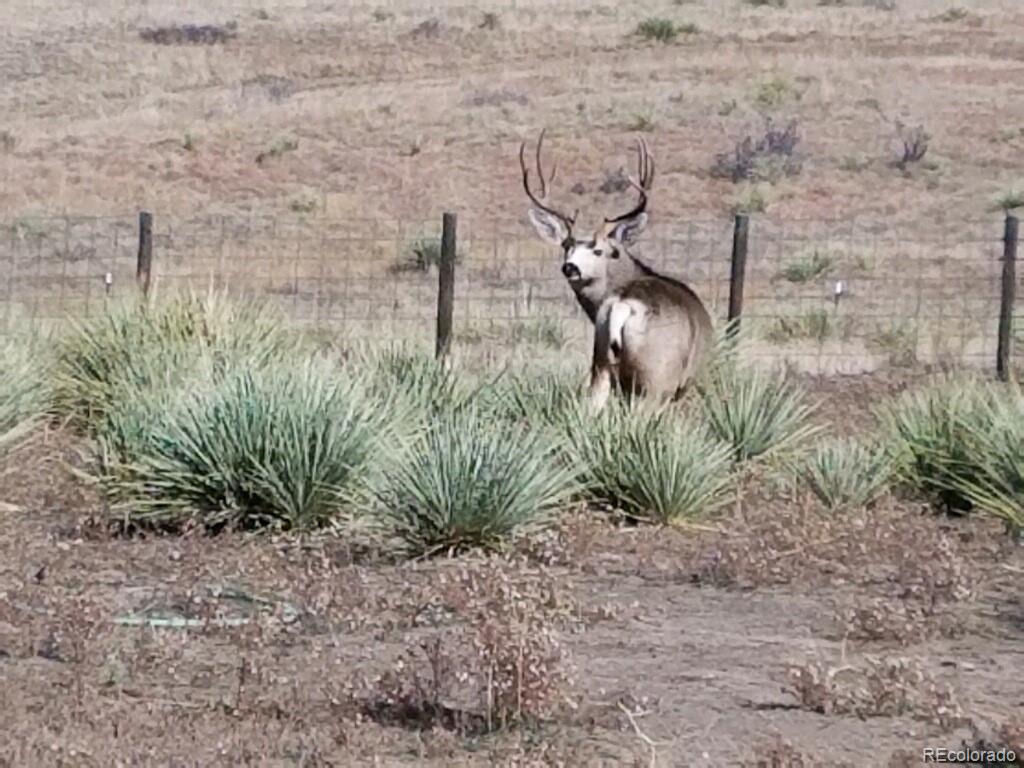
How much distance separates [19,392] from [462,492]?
420 cm

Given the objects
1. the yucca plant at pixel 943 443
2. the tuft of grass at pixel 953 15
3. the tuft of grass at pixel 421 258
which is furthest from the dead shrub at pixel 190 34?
the yucca plant at pixel 943 443

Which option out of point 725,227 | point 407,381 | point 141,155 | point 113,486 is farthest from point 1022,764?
point 141,155

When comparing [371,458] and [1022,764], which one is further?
[371,458]

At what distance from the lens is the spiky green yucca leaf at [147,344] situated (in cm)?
1392

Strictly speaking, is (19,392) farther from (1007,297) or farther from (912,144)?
(912,144)

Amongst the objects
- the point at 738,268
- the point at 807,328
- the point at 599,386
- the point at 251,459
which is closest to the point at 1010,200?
the point at 807,328

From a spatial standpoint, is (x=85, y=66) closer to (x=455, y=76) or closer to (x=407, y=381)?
(x=455, y=76)

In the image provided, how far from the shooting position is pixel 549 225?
13680 millimetres

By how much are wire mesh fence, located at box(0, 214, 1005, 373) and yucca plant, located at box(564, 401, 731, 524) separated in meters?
4.60

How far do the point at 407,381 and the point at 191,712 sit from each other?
6601 millimetres

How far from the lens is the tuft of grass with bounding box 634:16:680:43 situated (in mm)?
52594

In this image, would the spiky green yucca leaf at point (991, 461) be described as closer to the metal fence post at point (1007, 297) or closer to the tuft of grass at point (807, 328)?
the metal fence post at point (1007, 297)

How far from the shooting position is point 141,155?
40.0m

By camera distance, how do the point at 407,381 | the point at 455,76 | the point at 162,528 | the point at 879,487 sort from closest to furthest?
the point at 162,528 < the point at 879,487 < the point at 407,381 < the point at 455,76
